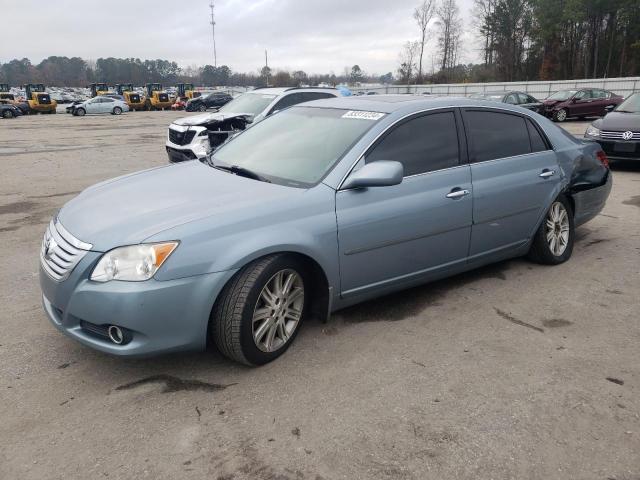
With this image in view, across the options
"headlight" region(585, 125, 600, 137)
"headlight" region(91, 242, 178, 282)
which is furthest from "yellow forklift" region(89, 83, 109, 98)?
"headlight" region(91, 242, 178, 282)

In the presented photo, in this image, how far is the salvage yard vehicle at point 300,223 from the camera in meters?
2.90

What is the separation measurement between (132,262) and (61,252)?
0.55 meters

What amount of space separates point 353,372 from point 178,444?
3.62ft

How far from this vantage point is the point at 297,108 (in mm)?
4625

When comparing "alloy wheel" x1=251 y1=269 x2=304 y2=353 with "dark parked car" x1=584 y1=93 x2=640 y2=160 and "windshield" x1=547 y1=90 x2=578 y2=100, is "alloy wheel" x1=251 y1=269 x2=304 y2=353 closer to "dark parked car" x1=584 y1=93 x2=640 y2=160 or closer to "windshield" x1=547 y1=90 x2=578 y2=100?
"dark parked car" x1=584 y1=93 x2=640 y2=160

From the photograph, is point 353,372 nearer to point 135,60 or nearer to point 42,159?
point 42,159

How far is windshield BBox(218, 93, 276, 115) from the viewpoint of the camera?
10555 millimetres

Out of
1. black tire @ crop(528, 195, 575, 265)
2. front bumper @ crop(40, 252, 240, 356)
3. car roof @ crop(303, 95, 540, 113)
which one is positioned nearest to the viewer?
front bumper @ crop(40, 252, 240, 356)

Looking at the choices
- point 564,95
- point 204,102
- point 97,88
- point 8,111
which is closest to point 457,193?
point 564,95

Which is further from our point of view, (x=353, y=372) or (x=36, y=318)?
(x=36, y=318)

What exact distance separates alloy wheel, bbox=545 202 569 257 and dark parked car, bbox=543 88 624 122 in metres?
20.3

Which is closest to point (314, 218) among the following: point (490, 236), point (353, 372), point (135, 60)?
point (353, 372)

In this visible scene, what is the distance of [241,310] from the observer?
3027 millimetres

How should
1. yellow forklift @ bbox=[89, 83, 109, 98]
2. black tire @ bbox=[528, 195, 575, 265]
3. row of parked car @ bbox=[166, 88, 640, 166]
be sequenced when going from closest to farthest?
black tire @ bbox=[528, 195, 575, 265]
row of parked car @ bbox=[166, 88, 640, 166]
yellow forklift @ bbox=[89, 83, 109, 98]
